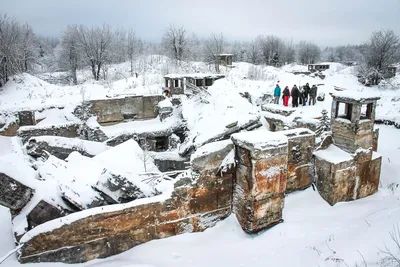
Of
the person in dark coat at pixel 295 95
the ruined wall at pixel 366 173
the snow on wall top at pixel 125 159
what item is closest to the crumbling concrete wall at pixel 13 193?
the snow on wall top at pixel 125 159

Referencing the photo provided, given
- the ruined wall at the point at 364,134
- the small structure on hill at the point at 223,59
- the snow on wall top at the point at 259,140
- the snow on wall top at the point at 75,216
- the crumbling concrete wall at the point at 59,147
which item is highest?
the small structure on hill at the point at 223,59

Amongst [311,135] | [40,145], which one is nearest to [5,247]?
[40,145]

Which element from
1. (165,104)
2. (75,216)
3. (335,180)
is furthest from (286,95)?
(75,216)

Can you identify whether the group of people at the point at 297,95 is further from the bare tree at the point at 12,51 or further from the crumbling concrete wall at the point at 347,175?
the bare tree at the point at 12,51

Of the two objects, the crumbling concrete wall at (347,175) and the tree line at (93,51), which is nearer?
the crumbling concrete wall at (347,175)

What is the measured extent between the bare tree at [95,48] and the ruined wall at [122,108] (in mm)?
17473

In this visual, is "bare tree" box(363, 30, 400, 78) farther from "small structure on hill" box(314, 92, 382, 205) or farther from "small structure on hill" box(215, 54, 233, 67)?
"small structure on hill" box(314, 92, 382, 205)

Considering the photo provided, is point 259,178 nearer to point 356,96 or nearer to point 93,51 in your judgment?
point 356,96

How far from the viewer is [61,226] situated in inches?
131

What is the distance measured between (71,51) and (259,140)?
106 ft

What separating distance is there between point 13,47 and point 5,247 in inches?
978

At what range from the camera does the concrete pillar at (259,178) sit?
382 cm

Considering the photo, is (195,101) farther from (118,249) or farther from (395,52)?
(395,52)

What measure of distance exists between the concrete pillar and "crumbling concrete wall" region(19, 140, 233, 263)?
0.26 metres
